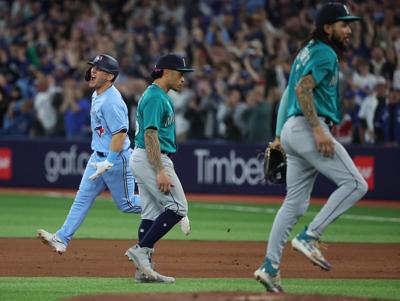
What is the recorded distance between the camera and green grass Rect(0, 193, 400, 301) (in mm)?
9000

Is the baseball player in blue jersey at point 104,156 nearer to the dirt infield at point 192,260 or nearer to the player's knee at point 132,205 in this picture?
the player's knee at point 132,205

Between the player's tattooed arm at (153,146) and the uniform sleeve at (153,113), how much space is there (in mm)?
60

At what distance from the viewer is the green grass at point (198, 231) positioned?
9.00m

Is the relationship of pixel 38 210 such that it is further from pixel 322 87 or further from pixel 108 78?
pixel 322 87

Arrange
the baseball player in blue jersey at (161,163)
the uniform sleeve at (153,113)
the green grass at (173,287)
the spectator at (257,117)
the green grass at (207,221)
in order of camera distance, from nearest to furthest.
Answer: the green grass at (173,287), the uniform sleeve at (153,113), the baseball player in blue jersey at (161,163), the green grass at (207,221), the spectator at (257,117)

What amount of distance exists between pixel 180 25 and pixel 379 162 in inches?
258

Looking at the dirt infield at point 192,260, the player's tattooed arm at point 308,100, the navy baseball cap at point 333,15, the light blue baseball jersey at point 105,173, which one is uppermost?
the navy baseball cap at point 333,15

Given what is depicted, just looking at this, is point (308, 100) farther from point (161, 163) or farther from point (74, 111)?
point (74, 111)

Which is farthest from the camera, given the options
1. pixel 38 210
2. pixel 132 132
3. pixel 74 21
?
pixel 74 21

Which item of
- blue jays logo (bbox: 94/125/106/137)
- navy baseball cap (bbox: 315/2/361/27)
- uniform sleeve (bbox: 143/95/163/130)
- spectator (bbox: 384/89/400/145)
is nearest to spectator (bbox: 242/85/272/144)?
spectator (bbox: 384/89/400/145)

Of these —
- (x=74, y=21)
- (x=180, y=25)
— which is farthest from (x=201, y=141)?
(x=74, y=21)

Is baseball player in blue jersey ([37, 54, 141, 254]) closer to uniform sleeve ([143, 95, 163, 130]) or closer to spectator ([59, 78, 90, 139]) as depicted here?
uniform sleeve ([143, 95, 163, 130])

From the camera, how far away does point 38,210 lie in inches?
743

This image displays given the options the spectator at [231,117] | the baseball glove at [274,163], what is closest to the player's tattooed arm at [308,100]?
the baseball glove at [274,163]
